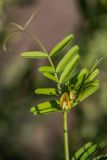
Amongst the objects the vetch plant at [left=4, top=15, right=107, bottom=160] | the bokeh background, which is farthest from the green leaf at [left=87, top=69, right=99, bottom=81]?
the bokeh background

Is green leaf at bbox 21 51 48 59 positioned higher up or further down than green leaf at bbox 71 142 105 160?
higher up

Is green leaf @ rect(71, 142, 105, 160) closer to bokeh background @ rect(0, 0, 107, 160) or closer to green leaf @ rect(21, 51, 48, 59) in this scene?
green leaf @ rect(21, 51, 48, 59)

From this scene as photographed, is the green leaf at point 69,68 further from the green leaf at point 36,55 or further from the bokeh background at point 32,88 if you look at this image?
the bokeh background at point 32,88

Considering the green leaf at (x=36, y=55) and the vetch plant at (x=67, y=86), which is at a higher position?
the green leaf at (x=36, y=55)

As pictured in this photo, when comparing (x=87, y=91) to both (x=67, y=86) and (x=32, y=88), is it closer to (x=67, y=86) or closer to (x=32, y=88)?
(x=67, y=86)

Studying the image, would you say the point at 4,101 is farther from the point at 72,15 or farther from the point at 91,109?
the point at 72,15

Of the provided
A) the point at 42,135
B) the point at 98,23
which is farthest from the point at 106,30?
→ the point at 42,135

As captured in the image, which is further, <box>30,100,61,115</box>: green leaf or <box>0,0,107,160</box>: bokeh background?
<box>0,0,107,160</box>: bokeh background

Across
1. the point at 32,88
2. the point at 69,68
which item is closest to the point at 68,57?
the point at 69,68

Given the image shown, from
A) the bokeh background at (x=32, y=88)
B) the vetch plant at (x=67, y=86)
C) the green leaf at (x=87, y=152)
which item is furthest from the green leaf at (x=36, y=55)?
the bokeh background at (x=32, y=88)
